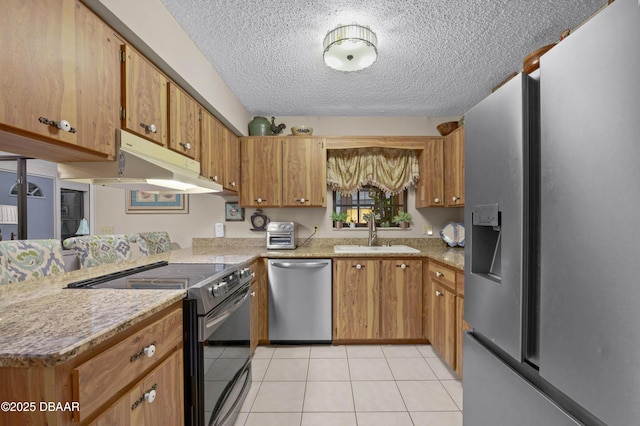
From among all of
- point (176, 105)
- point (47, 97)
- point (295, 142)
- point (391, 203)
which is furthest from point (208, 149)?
point (391, 203)

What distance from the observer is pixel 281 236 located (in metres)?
2.92

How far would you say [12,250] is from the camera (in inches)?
61.2

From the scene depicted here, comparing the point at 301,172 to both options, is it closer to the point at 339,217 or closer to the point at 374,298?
the point at 339,217

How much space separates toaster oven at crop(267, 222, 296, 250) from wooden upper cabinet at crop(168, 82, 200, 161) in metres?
1.05

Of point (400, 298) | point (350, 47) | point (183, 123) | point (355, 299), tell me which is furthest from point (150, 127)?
point (400, 298)

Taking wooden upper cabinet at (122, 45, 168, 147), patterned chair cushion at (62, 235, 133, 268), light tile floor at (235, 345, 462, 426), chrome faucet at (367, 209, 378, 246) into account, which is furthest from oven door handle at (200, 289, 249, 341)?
chrome faucet at (367, 209, 378, 246)

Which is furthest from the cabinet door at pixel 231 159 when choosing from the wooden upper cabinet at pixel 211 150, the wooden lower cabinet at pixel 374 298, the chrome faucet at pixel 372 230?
Result: the chrome faucet at pixel 372 230

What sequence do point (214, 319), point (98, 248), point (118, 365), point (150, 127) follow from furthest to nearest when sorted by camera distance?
point (98, 248)
point (150, 127)
point (214, 319)
point (118, 365)

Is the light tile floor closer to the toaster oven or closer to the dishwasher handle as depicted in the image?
the dishwasher handle

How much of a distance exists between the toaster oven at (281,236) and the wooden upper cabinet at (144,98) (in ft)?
4.56

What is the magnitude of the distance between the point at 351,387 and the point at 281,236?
149 centimetres

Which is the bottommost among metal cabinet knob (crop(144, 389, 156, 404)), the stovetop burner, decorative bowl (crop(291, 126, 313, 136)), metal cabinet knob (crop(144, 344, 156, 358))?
metal cabinet knob (crop(144, 389, 156, 404))

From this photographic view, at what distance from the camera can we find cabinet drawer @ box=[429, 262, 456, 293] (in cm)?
208

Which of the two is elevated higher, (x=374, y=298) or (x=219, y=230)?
(x=219, y=230)
